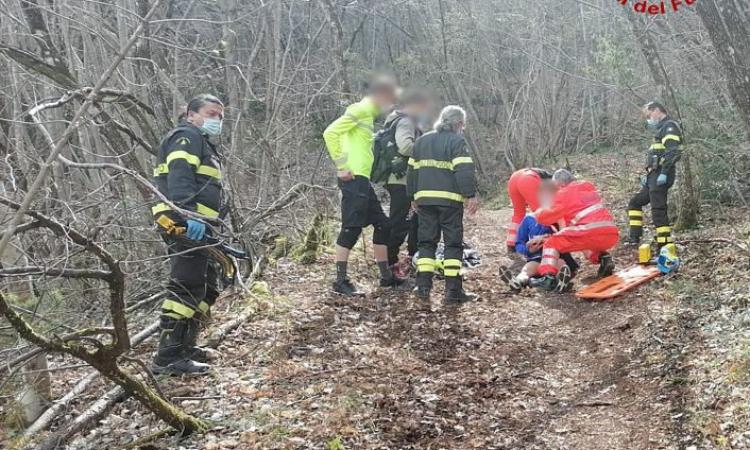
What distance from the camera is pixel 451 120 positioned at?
6.75 m

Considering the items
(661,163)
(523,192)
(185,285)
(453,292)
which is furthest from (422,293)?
(661,163)

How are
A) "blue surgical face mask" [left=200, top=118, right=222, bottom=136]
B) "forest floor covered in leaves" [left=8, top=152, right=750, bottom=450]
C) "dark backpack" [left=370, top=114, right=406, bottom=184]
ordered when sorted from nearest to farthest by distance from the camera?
1. "forest floor covered in leaves" [left=8, top=152, right=750, bottom=450]
2. "blue surgical face mask" [left=200, top=118, right=222, bottom=136]
3. "dark backpack" [left=370, top=114, right=406, bottom=184]

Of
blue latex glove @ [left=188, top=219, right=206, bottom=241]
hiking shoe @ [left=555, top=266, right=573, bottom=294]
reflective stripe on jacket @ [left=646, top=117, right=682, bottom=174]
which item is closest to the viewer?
blue latex glove @ [left=188, top=219, right=206, bottom=241]

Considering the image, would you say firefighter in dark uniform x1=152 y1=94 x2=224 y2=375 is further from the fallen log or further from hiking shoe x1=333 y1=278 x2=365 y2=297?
hiking shoe x1=333 y1=278 x2=365 y2=297

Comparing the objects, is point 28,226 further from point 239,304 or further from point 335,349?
point 239,304

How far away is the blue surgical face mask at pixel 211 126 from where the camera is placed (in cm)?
504

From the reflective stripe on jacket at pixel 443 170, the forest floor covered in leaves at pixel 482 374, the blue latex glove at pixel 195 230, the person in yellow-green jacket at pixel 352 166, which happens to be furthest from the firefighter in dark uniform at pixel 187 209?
the reflective stripe on jacket at pixel 443 170

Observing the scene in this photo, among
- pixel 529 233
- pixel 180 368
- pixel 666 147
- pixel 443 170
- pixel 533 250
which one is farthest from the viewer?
pixel 529 233

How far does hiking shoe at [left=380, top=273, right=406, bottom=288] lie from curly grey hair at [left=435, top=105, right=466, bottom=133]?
1.88 metres

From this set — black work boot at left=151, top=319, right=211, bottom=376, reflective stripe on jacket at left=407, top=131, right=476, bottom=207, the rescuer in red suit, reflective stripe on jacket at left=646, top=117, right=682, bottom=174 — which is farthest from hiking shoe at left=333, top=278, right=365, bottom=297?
reflective stripe on jacket at left=646, top=117, right=682, bottom=174

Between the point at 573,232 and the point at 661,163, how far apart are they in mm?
1837

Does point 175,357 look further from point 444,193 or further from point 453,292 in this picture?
point 444,193

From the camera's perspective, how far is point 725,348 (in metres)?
4.38

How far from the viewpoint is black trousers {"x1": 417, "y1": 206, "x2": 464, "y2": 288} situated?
A: 6.77m
